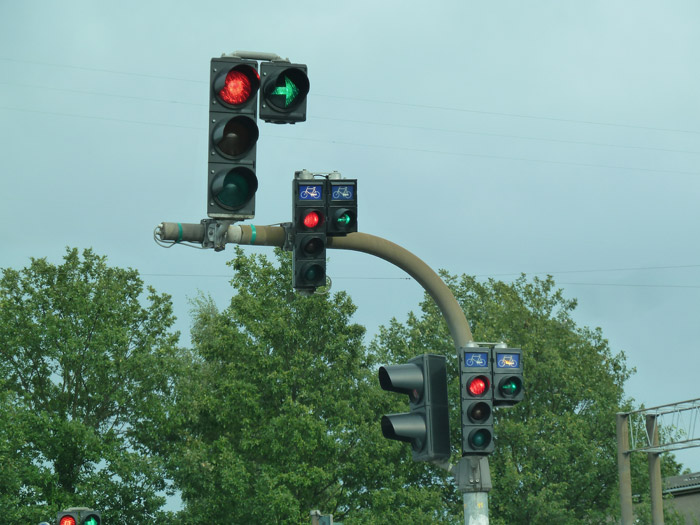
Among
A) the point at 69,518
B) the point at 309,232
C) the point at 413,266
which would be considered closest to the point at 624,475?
the point at 69,518

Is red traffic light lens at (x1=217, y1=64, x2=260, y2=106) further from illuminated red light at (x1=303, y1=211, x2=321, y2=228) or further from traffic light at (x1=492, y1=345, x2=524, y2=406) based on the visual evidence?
traffic light at (x1=492, y1=345, x2=524, y2=406)

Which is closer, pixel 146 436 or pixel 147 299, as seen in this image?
pixel 146 436

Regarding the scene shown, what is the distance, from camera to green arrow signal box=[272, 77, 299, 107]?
24.1 feet

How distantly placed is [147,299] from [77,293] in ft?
11.6

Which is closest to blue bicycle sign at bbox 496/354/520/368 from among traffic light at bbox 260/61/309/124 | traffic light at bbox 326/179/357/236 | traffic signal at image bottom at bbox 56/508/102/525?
traffic light at bbox 326/179/357/236

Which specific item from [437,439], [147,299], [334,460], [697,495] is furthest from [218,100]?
[697,495]

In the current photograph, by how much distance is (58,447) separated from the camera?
39.6 meters

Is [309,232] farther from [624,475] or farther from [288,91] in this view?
[624,475]

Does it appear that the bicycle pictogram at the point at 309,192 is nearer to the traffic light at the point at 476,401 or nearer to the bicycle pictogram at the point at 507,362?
the traffic light at the point at 476,401

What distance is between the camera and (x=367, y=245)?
360 inches

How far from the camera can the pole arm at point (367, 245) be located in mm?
8211

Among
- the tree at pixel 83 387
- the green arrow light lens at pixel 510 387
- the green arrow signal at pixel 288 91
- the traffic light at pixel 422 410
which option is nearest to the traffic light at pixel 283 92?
the green arrow signal at pixel 288 91

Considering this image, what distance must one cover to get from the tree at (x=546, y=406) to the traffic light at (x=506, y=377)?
34.1 metres

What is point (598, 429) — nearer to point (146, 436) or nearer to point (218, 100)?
point (146, 436)
